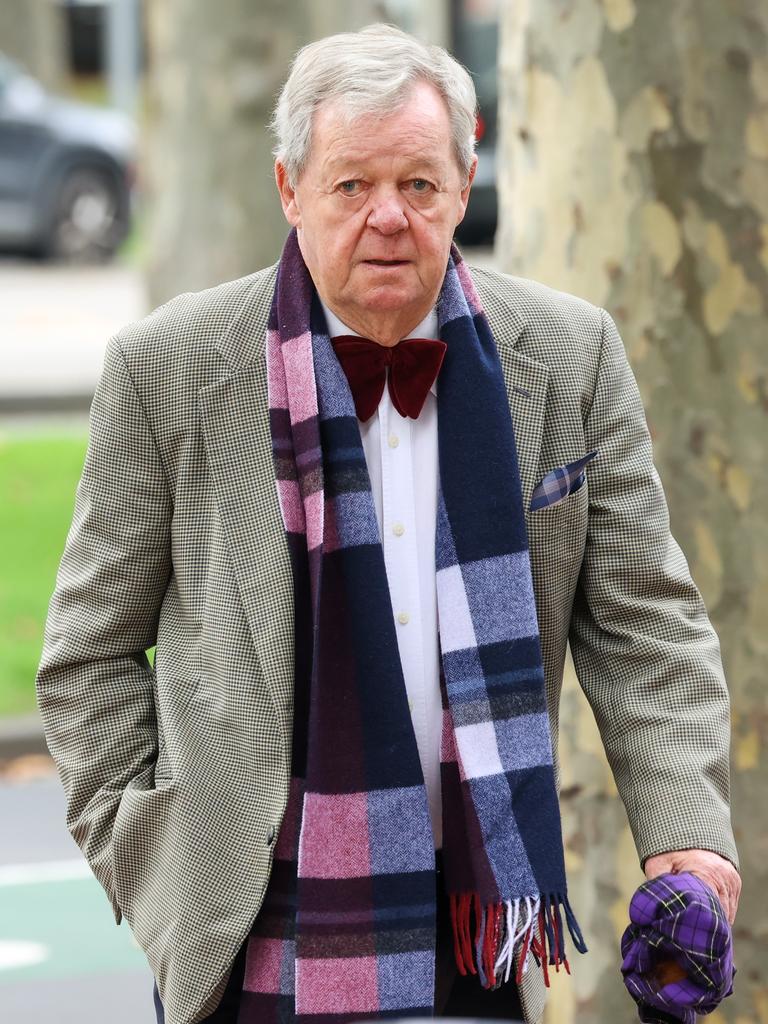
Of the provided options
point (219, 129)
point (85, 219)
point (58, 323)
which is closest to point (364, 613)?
point (219, 129)

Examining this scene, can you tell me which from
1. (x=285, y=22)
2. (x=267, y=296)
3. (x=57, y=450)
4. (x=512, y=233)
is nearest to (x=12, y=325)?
(x=57, y=450)

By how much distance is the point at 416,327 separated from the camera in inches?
112

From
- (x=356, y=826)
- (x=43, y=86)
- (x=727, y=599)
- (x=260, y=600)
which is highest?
(x=260, y=600)

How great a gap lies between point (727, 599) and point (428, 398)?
140cm

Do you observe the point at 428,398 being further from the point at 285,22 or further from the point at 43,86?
the point at 43,86

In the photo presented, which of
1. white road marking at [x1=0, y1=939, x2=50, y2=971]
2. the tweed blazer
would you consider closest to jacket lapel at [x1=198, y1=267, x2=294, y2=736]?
the tweed blazer

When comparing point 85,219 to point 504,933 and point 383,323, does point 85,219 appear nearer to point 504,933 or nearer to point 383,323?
point 383,323

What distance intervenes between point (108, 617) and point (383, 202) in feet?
2.43

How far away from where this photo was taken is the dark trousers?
9.15ft

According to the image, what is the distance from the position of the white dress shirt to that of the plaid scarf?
4 centimetres

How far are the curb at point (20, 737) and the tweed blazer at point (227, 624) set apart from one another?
4.73m

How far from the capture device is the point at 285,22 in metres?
10.2

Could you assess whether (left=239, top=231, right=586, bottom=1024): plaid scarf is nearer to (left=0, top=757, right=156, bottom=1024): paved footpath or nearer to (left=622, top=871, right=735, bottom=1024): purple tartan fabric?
(left=622, top=871, right=735, bottom=1024): purple tartan fabric

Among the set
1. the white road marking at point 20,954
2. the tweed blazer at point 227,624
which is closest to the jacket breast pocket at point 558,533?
the tweed blazer at point 227,624
